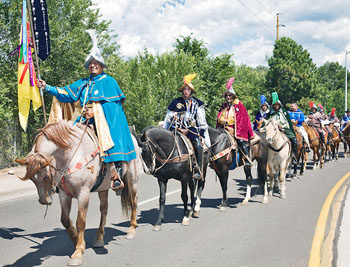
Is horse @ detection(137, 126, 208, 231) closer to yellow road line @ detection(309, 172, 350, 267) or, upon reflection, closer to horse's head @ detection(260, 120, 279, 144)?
yellow road line @ detection(309, 172, 350, 267)

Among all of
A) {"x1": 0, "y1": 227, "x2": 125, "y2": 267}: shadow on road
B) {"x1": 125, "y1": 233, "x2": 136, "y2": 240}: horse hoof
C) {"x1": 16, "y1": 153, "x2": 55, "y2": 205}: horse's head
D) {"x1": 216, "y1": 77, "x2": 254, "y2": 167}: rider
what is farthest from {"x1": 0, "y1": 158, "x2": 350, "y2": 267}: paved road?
{"x1": 216, "y1": 77, "x2": 254, "y2": 167}: rider

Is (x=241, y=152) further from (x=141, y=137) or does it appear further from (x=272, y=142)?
(x=141, y=137)

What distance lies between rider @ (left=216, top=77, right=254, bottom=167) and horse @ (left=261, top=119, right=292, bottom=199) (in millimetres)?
1012

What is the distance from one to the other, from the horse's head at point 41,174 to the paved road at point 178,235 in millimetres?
1236

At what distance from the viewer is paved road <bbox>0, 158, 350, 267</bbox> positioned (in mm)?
5285

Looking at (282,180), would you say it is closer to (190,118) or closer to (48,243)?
(190,118)

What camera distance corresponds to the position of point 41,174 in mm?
4496

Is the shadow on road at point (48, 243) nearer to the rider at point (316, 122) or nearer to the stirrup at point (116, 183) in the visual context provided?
the stirrup at point (116, 183)

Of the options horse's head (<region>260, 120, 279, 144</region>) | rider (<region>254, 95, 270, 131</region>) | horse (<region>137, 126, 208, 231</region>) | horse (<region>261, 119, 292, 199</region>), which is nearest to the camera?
horse (<region>137, 126, 208, 231</region>)

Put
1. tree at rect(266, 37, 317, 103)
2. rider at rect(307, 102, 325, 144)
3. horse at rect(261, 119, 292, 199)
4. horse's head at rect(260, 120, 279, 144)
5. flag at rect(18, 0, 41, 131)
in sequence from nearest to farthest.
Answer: flag at rect(18, 0, 41, 131)
horse's head at rect(260, 120, 279, 144)
horse at rect(261, 119, 292, 199)
rider at rect(307, 102, 325, 144)
tree at rect(266, 37, 317, 103)

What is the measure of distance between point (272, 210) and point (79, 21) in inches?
554

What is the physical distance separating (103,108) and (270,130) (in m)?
5.85

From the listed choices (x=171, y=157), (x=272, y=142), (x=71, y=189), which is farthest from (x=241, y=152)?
(x=71, y=189)

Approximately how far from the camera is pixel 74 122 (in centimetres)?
556
